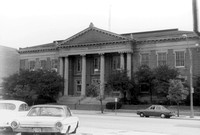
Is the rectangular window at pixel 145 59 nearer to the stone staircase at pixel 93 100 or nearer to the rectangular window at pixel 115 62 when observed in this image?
the rectangular window at pixel 115 62

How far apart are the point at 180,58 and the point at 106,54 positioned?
13627 millimetres

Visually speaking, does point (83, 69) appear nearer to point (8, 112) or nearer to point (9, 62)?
point (9, 62)

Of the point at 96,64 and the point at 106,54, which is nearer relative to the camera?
the point at 106,54

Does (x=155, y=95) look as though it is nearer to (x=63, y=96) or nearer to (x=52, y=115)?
(x=63, y=96)

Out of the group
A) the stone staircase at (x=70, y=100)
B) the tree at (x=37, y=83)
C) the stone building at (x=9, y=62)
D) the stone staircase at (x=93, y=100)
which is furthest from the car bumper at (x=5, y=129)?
the stone building at (x=9, y=62)

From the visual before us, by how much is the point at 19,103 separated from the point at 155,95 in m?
37.4

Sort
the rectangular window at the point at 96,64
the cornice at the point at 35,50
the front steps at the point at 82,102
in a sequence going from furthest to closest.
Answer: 1. the cornice at the point at 35,50
2. the rectangular window at the point at 96,64
3. the front steps at the point at 82,102

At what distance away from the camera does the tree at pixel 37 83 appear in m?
55.2

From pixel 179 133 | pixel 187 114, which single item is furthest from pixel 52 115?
pixel 187 114

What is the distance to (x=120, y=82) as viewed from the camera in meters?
49.6

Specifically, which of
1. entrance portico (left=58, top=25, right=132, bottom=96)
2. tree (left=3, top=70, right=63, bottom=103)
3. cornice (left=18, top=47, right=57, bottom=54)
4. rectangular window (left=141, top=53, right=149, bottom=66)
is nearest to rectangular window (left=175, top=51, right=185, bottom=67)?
rectangular window (left=141, top=53, right=149, bottom=66)

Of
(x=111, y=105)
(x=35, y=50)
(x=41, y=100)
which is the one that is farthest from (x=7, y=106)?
(x=35, y=50)

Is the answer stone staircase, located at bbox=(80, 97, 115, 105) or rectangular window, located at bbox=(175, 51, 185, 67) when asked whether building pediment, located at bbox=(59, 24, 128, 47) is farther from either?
stone staircase, located at bbox=(80, 97, 115, 105)

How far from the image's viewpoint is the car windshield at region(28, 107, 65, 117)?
13.0m
